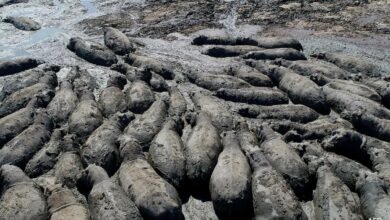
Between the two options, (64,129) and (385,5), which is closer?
(64,129)

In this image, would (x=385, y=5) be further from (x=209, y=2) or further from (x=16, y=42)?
(x=16, y=42)

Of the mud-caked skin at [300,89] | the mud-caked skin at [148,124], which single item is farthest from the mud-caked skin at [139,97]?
the mud-caked skin at [300,89]

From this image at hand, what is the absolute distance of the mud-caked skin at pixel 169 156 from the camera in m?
8.96

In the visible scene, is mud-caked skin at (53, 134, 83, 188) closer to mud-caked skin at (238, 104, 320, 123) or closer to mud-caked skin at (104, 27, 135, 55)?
mud-caked skin at (238, 104, 320, 123)

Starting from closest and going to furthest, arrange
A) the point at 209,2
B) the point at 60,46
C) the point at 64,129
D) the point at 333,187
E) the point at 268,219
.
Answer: the point at 268,219 < the point at 333,187 < the point at 64,129 < the point at 60,46 < the point at 209,2

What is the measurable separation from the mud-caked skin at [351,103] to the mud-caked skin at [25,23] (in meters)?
13.7

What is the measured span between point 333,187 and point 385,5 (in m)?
13.9

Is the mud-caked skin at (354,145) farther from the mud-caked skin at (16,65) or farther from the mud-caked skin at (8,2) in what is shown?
the mud-caked skin at (8,2)

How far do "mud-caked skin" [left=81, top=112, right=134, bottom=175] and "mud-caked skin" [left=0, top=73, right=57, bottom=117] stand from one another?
3037mm

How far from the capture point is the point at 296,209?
773 cm

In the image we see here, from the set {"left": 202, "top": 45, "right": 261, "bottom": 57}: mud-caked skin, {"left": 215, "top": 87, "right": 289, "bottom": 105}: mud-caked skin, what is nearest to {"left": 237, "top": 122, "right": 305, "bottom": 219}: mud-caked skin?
{"left": 215, "top": 87, "right": 289, "bottom": 105}: mud-caked skin

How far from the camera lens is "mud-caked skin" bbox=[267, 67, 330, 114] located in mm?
11984

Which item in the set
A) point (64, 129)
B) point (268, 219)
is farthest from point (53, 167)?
point (268, 219)

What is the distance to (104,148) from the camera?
9.87m
